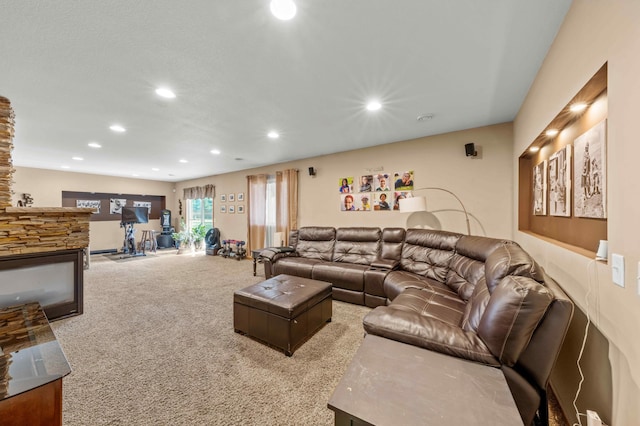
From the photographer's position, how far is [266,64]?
6.21 ft

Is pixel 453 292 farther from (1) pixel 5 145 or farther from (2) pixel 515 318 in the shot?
(1) pixel 5 145

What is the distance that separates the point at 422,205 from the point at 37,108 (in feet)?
15.6

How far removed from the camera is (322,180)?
16.2 feet

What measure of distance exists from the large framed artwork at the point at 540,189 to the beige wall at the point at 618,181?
104 cm

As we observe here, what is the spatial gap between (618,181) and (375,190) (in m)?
3.32

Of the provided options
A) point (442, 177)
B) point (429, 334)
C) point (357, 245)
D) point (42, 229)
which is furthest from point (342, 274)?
point (42, 229)

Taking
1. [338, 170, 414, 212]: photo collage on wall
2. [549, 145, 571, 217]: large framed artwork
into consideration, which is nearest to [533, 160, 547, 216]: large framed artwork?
[549, 145, 571, 217]: large framed artwork

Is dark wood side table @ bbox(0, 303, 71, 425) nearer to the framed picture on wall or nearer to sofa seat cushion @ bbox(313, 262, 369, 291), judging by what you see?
sofa seat cushion @ bbox(313, 262, 369, 291)

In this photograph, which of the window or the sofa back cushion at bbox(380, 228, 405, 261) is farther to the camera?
the window

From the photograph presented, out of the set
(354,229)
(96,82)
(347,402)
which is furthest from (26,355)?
(354,229)

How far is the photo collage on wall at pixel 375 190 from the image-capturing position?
3988 millimetres

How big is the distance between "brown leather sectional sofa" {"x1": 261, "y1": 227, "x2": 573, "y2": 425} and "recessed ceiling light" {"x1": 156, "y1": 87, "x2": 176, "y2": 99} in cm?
262

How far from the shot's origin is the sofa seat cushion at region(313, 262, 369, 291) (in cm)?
321

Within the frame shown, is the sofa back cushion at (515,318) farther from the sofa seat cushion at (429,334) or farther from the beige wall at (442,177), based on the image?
the beige wall at (442,177)
